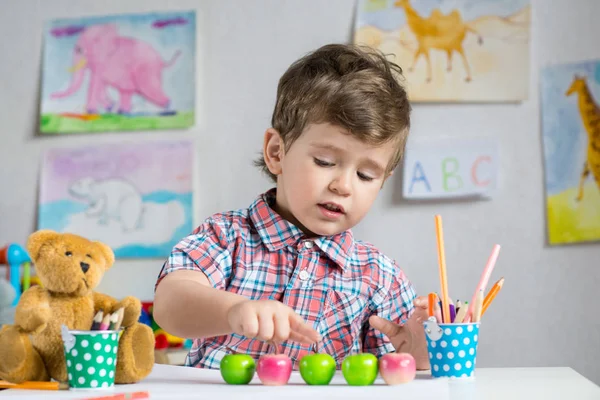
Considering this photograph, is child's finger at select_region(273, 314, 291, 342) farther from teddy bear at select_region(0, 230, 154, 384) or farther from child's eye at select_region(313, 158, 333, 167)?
child's eye at select_region(313, 158, 333, 167)

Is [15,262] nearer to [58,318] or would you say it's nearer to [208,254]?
[208,254]

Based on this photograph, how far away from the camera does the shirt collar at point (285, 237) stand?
92cm

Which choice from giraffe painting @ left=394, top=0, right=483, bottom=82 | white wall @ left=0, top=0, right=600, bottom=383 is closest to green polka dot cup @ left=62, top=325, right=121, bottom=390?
white wall @ left=0, top=0, right=600, bottom=383

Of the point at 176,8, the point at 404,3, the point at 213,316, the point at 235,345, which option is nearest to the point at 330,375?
the point at 213,316

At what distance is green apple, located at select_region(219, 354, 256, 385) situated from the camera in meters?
0.57

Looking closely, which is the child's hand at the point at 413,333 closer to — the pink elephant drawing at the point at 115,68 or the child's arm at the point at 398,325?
the child's arm at the point at 398,325

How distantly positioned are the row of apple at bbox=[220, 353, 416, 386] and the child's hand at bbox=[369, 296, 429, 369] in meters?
0.19

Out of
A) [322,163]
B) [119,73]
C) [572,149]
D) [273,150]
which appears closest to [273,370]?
[322,163]

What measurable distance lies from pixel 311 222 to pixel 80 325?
1.10 ft

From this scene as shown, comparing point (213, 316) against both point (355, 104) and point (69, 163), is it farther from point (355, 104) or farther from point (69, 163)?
point (69, 163)

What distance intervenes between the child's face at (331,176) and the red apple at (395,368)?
1.04 ft

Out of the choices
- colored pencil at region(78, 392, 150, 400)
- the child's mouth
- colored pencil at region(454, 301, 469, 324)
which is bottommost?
colored pencil at region(78, 392, 150, 400)

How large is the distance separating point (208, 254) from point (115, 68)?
947 mm

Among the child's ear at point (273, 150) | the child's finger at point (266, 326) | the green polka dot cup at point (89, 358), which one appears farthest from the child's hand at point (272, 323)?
the child's ear at point (273, 150)
